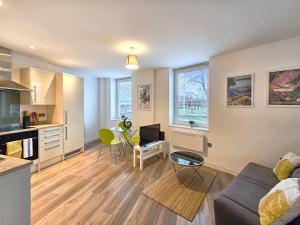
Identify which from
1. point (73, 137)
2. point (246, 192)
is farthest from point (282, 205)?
point (73, 137)

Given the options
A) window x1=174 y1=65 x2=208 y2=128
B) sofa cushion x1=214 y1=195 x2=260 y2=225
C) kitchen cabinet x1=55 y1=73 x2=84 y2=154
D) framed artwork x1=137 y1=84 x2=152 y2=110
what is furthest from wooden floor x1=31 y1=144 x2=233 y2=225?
framed artwork x1=137 y1=84 x2=152 y2=110

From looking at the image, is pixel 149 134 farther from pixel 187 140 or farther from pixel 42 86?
pixel 42 86

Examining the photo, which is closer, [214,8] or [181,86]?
[214,8]

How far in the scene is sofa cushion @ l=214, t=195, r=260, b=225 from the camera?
1.44 meters

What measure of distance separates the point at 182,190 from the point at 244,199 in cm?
110

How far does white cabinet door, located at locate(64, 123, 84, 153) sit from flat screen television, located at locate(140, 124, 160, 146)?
194 cm

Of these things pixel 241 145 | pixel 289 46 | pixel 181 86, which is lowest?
pixel 241 145

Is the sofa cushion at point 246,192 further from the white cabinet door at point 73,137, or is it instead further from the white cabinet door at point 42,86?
the white cabinet door at point 42,86

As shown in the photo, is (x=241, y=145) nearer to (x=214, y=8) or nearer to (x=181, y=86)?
(x=181, y=86)

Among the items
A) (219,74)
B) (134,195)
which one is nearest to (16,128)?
(134,195)

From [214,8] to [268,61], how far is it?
5.59 ft

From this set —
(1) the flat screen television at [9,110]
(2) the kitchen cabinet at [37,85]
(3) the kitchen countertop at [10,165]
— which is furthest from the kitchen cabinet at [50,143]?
(3) the kitchen countertop at [10,165]

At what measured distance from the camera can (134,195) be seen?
2.48m

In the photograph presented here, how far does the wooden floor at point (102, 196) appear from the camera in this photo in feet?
6.43
